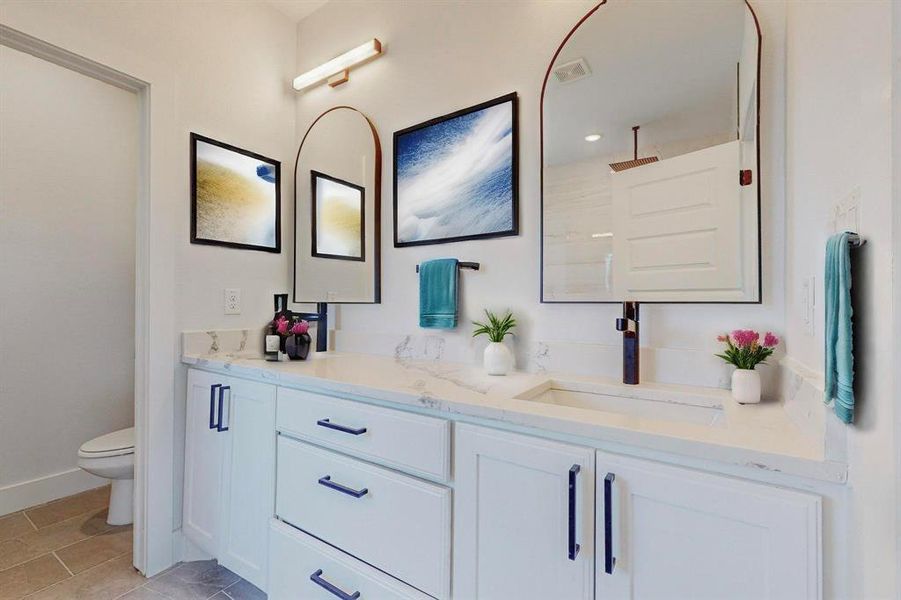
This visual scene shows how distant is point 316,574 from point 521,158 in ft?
5.20

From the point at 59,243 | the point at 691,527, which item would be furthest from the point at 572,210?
the point at 59,243

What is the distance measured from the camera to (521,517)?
2.93 feet

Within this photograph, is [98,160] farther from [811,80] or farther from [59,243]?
[811,80]

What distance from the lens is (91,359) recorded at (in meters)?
2.48

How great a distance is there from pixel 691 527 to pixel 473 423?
1.55 ft

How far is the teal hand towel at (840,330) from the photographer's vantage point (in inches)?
22.3

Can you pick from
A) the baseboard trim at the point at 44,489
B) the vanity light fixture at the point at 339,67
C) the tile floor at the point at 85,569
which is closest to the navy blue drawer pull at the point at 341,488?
the tile floor at the point at 85,569

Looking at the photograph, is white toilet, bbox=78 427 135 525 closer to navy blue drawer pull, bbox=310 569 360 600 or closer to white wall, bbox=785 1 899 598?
navy blue drawer pull, bbox=310 569 360 600

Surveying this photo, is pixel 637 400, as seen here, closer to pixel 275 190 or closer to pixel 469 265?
pixel 469 265

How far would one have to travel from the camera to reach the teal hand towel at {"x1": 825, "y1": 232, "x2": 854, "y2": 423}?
57cm

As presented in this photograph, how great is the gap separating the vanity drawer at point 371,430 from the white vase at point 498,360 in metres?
0.43

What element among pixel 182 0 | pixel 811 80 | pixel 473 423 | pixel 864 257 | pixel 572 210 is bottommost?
pixel 473 423

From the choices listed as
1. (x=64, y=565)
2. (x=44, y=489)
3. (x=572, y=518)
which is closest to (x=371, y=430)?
(x=572, y=518)

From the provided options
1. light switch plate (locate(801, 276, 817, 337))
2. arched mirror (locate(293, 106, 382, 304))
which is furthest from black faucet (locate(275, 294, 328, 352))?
light switch plate (locate(801, 276, 817, 337))
